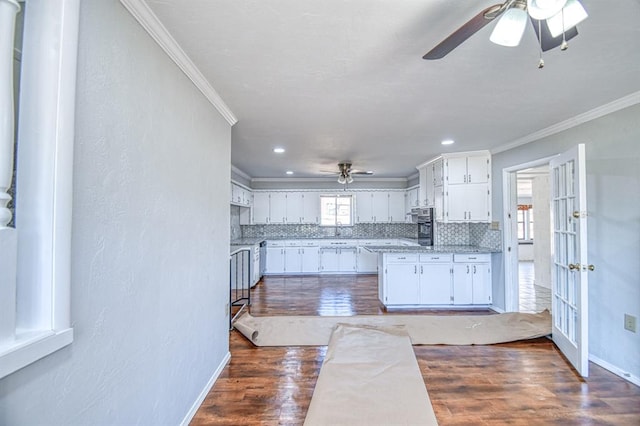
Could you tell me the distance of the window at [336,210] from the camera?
25.4 ft

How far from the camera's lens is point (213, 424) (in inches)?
81.6

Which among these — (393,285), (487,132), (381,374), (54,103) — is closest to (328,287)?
(393,285)

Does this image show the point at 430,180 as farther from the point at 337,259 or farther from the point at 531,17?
the point at 531,17

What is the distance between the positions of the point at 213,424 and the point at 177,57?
7.91 feet

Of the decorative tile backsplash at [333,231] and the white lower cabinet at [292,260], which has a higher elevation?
the decorative tile backsplash at [333,231]

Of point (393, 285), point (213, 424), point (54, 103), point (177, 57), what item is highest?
point (177, 57)

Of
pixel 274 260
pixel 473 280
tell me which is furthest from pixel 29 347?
pixel 274 260

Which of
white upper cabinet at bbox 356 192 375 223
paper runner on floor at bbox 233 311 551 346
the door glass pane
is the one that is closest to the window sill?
paper runner on floor at bbox 233 311 551 346

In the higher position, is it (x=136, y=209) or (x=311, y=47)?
(x=311, y=47)

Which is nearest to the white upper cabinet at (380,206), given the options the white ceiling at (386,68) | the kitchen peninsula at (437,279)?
the kitchen peninsula at (437,279)

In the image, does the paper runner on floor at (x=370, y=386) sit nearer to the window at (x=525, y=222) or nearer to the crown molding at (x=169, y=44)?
the crown molding at (x=169, y=44)

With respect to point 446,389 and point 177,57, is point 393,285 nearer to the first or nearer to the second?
point 446,389

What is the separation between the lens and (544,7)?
3.80ft

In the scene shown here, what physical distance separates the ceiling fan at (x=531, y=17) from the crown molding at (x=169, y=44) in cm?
148
